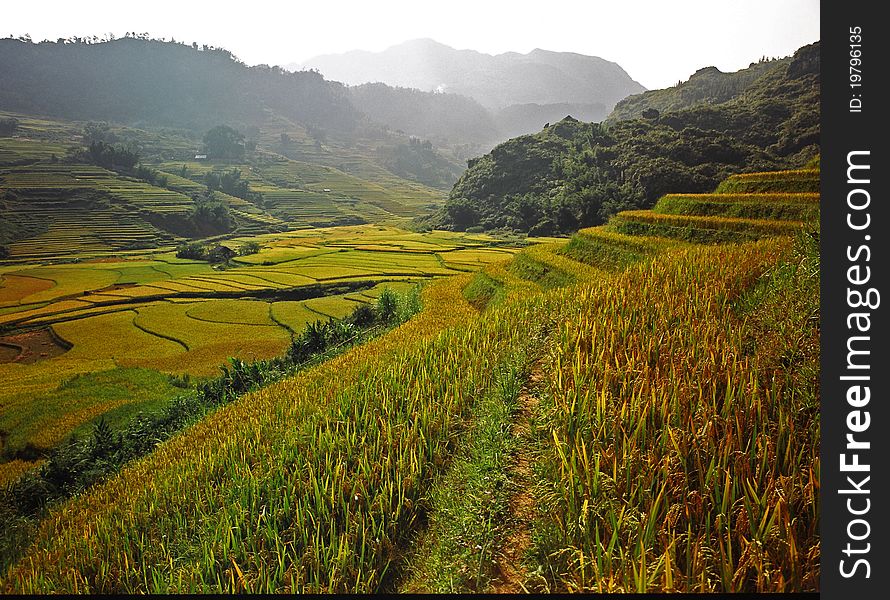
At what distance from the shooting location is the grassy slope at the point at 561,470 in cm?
175

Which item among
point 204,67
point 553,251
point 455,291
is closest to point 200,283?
point 455,291

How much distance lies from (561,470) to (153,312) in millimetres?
16964

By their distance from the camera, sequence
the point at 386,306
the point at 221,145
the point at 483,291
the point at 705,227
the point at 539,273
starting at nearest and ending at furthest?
the point at 705,227 → the point at 539,273 → the point at 483,291 → the point at 386,306 → the point at 221,145

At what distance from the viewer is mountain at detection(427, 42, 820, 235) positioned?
98.3ft

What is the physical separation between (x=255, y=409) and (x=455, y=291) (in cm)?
813

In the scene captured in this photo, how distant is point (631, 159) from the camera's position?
3625 cm

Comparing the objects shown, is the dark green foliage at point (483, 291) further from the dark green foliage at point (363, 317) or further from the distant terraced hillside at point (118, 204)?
the distant terraced hillside at point (118, 204)

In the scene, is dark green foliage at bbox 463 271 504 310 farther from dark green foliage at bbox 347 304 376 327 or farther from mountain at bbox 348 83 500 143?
mountain at bbox 348 83 500 143

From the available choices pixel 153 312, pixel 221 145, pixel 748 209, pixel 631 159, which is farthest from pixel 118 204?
pixel 221 145

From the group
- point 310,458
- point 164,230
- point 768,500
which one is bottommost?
point 310,458

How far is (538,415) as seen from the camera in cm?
308

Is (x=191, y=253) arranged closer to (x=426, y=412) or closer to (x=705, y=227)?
(x=705, y=227)

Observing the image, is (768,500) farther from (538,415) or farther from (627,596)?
(538,415)

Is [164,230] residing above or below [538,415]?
above
